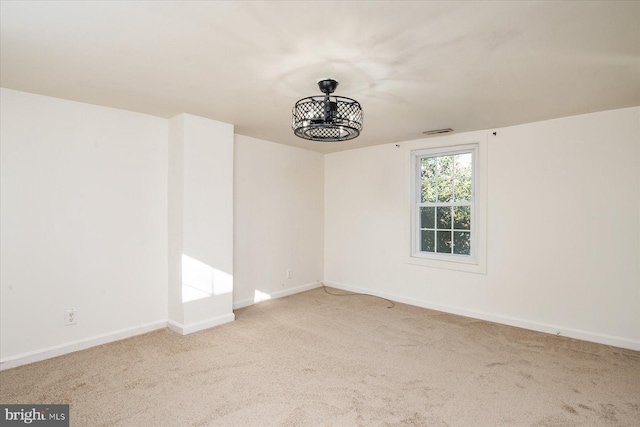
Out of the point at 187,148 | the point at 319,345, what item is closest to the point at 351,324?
the point at 319,345

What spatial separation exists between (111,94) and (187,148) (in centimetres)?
82

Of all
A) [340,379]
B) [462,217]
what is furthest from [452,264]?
[340,379]

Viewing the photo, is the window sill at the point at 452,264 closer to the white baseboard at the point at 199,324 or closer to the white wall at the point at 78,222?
the white baseboard at the point at 199,324

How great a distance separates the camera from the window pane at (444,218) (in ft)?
14.8

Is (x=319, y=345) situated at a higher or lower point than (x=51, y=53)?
lower

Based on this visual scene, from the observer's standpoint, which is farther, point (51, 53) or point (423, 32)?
point (51, 53)

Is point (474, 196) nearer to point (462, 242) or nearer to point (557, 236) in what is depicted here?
point (462, 242)

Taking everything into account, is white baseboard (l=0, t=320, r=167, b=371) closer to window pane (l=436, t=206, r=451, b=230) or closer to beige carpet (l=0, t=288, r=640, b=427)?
beige carpet (l=0, t=288, r=640, b=427)

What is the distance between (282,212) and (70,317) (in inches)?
111

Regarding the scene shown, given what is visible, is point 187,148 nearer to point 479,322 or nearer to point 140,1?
point 140,1

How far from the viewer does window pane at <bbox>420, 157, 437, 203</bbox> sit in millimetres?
4648

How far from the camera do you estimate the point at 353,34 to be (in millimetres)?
1895

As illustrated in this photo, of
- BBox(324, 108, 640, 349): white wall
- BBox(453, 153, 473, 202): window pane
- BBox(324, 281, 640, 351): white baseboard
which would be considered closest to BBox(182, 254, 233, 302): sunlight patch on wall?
BBox(324, 281, 640, 351): white baseboard

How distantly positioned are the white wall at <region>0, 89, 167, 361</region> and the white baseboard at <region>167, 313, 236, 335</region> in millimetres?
200
